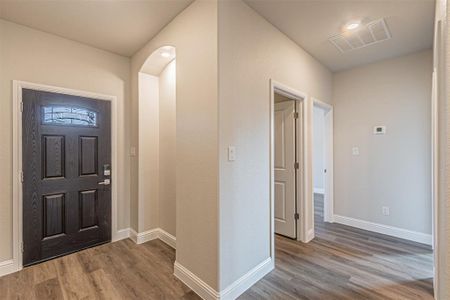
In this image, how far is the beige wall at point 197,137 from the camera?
1.82 m

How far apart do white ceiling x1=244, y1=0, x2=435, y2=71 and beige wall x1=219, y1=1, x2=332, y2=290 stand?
0.19 meters

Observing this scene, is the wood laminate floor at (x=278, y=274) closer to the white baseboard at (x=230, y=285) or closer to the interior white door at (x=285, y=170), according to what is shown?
the white baseboard at (x=230, y=285)

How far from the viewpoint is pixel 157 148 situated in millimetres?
3199

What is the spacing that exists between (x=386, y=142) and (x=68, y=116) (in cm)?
446

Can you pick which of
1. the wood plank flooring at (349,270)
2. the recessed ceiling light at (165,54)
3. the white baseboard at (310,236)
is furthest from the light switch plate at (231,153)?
the white baseboard at (310,236)

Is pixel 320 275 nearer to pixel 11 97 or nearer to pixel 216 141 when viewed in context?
pixel 216 141

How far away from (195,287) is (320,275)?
1.29 metres

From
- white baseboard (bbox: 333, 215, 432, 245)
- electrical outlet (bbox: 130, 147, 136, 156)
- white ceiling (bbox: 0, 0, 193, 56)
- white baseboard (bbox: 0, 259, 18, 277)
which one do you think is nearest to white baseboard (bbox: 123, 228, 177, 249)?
electrical outlet (bbox: 130, 147, 136, 156)

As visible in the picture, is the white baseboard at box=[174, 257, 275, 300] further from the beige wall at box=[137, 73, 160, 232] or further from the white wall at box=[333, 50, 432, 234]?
the white wall at box=[333, 50, 432, 234]

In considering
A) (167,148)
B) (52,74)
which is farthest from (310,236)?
(52,74)

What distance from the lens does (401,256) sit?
8.61ft

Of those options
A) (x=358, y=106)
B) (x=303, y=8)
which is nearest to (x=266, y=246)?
(x=303, y=8)

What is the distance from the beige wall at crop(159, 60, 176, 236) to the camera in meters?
2.86

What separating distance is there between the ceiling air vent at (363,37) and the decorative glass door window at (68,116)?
3.22m
